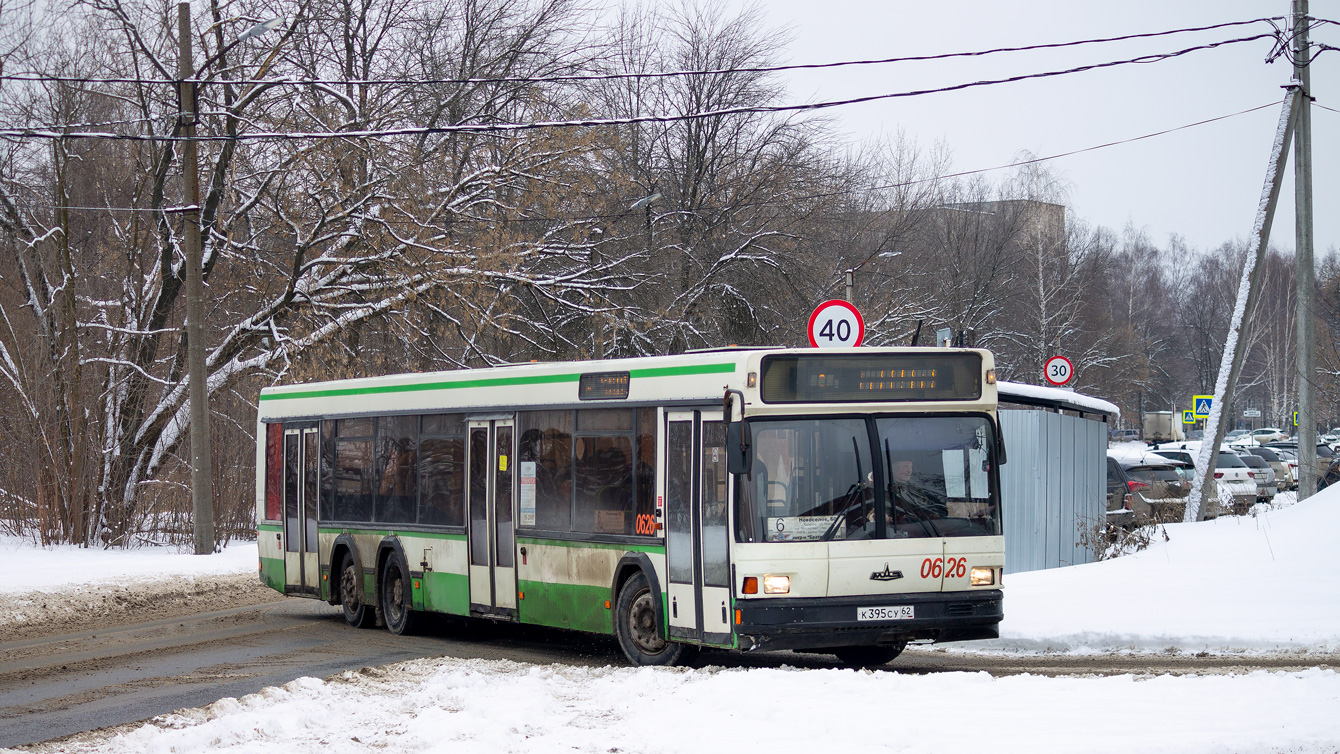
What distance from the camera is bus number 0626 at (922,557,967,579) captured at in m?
10.3

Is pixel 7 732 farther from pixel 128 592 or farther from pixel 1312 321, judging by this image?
pixel 1312 321

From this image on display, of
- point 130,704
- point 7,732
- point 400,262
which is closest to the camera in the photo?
point 7,732

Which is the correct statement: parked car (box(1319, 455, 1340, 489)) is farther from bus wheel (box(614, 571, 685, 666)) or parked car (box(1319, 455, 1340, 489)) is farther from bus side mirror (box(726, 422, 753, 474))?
bus side mirror (box(726, 422, 753, 474))

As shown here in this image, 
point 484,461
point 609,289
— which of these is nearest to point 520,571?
point 484,461

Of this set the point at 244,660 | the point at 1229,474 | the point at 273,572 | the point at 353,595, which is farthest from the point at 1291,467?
the point at 244,660

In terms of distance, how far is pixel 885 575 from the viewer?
33.3 feet

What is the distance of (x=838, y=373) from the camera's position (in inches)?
409

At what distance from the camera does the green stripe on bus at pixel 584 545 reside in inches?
430

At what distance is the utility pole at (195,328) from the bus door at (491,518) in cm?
915

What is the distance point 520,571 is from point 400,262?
1263 centimetres

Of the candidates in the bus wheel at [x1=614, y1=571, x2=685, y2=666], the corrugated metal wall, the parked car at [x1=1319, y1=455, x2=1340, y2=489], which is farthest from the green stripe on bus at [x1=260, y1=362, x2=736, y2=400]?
the parked car at [x1=1319, y1=455, x2=1340, y2=489]

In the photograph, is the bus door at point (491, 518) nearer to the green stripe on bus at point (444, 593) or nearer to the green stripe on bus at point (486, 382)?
the green stripe on bus at point (444, 593)

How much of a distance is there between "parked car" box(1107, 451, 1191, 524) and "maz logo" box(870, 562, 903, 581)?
13263 millimetres

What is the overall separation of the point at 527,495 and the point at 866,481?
371 centimetres
